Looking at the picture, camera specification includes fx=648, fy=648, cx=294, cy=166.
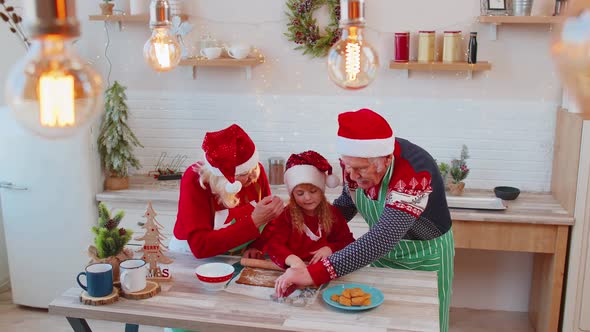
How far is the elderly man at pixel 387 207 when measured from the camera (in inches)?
102

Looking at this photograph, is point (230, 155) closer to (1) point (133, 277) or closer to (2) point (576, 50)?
(1) point (133, 277)

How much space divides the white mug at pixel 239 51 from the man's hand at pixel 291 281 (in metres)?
2.44

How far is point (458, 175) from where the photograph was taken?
14.8ft

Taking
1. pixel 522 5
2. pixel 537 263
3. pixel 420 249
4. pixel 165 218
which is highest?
pixel 522 5

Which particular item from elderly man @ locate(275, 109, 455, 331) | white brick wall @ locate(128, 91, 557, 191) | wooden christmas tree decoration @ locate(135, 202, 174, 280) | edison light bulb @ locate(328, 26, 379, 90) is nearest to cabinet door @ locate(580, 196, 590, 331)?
white brick wall @ locate(128, 91, 557, 191)

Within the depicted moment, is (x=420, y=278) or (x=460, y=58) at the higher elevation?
(x=460, y=58)

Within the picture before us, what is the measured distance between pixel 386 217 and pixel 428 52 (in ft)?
7.14

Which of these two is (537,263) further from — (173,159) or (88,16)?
(88,16)

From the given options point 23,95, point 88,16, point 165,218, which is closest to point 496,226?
point 165,218

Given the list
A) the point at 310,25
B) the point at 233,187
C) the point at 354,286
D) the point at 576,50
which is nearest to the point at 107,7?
the point at 310,25

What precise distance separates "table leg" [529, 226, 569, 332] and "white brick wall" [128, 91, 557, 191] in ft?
2.07

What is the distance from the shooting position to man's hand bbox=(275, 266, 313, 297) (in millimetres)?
2520

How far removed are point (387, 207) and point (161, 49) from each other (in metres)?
1.14

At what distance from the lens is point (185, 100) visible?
5016 millimetres
